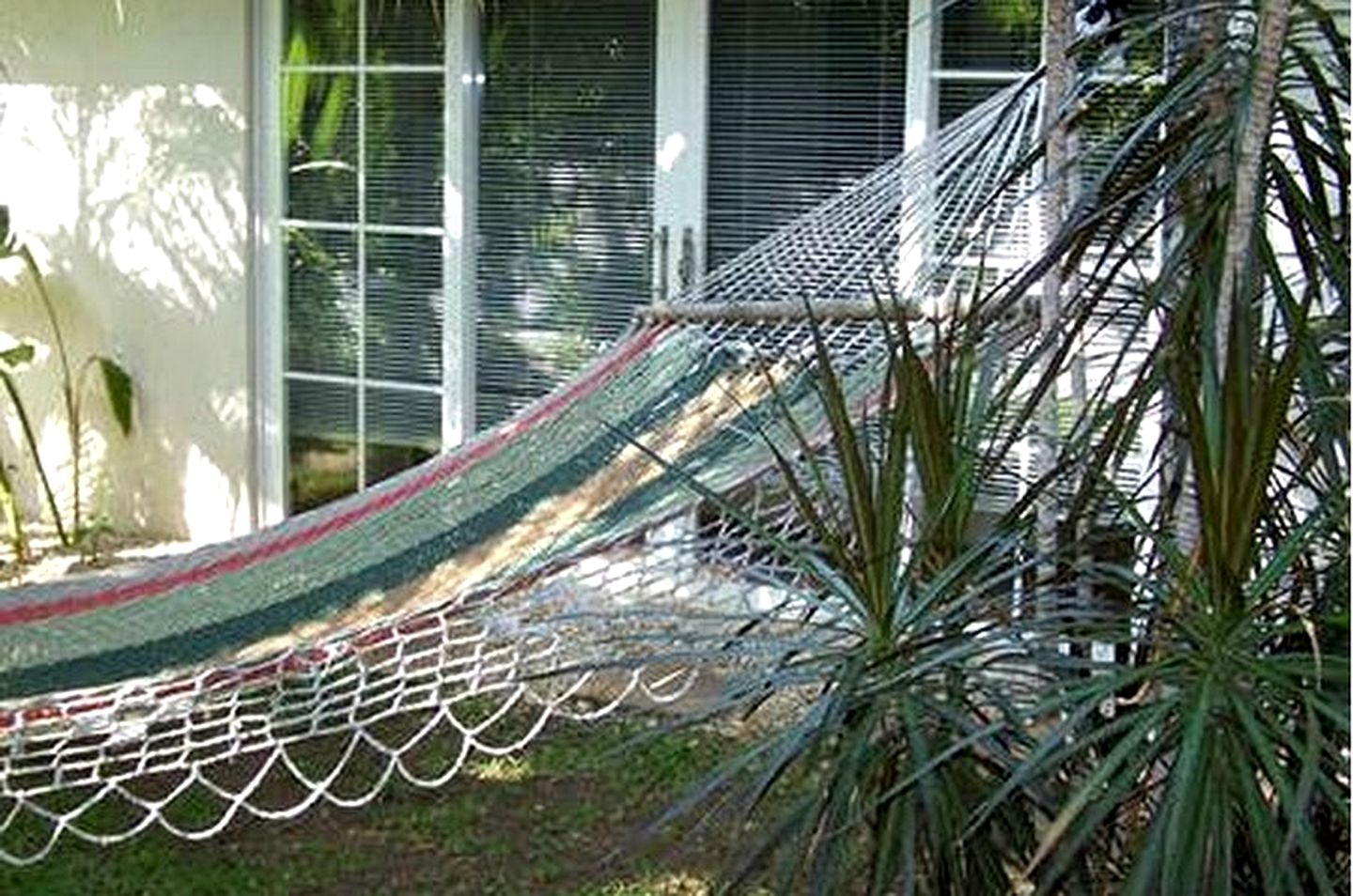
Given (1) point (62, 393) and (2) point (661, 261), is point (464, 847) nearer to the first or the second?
(2) point (661, 261)

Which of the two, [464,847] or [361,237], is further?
[361,237]

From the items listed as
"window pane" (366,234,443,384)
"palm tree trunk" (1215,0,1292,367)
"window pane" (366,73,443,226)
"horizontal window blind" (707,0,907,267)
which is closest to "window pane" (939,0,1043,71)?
"horizontal window blind" (707,0,907,267)

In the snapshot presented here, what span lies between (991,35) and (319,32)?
2.03 meters

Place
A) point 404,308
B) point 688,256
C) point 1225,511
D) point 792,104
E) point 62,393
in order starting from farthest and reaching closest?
point 62,393 → point 404,308 → point 688,256 → point 792,104 → point 1225,511

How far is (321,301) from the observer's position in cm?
606

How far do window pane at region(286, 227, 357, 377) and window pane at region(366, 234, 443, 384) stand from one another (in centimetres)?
7

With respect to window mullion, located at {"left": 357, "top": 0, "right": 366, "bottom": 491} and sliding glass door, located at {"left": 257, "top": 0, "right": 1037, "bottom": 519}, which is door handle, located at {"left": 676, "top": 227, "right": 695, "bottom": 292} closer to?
sliding glass door, located at {"left": 257, "top": 0, "right": 1037, "bottom": 519}

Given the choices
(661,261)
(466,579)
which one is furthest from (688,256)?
(466,579)

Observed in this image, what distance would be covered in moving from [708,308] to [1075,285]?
1.33 meters

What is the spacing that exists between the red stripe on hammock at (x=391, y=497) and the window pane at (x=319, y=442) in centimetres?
197

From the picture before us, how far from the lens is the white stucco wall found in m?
6.13

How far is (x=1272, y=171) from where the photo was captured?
7.45ft

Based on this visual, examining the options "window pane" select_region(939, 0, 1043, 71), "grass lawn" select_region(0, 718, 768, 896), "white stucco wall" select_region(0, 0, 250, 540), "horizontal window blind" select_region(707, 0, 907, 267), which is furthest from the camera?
"white stucco wall" select_region(0, 0, 250, 540)

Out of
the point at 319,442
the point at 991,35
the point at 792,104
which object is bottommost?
the point at 319,442
